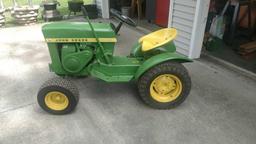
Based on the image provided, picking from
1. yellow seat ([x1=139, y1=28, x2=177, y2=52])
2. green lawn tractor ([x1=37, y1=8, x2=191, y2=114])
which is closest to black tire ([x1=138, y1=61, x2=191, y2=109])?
green lawn tractor ([x1=37, y1=8, x2=191, y2=114])

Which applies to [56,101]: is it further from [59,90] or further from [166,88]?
[166,88]

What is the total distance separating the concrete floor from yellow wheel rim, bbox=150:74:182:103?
151mm

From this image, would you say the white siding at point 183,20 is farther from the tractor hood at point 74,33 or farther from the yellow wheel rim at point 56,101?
the yellow wheel rim at point 56,101

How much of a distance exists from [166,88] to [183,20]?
1.83 meters

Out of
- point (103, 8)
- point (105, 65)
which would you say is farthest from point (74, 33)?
point (103, 8)

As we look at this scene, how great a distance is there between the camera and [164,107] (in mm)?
2842

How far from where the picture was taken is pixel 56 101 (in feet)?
8.86

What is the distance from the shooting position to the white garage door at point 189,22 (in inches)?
154

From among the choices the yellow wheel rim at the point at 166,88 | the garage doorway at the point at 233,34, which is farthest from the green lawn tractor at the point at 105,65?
the garage doorway at the point at 233,34

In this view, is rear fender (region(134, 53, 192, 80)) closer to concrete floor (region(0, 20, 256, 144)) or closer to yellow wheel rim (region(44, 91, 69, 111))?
concrete floor (region(0, 20, 256, 144))

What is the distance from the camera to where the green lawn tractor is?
8.79 feet

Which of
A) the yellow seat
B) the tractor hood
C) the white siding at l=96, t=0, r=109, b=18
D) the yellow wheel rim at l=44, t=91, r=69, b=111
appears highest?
the tractor hood

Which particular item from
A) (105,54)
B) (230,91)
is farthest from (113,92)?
(230,91)

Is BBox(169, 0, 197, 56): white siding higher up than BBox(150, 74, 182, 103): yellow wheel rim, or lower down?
higher up
